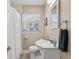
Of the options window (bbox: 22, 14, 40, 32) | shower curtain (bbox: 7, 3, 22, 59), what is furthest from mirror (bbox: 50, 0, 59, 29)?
window (bbox: 22, 14, 40, 32)

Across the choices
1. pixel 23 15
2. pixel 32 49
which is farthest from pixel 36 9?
pixel 32 49

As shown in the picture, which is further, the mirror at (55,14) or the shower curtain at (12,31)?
the mirror at (55,14)

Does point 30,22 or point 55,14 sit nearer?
point 55,14

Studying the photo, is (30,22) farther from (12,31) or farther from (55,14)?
(12,31)

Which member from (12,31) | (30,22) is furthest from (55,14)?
(30,22)

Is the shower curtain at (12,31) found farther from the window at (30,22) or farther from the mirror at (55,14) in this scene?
the window at (30,22)

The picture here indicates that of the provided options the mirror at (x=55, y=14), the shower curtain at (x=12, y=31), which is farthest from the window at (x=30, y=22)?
the mirror at (x=55, y=14)

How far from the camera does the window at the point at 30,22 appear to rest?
8016mm

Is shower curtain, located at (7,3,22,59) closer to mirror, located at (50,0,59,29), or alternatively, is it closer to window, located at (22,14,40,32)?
mirror, located at (50,0,59,29)

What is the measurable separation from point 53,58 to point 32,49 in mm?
1209

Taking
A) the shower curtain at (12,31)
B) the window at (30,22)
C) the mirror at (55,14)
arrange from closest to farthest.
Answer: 1. the shower curtain at (12,31)
2. the mirror at (55,14)
3. the window at (30,22)

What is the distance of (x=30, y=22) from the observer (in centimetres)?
809
